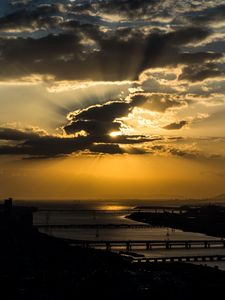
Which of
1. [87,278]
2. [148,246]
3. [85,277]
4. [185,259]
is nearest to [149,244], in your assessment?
[148,246]

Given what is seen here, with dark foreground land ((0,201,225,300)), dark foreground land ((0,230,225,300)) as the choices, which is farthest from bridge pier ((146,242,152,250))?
dark foreground land ((0,230,225,300))

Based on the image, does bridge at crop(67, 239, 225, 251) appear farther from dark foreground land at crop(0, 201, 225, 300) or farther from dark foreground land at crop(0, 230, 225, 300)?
dark foreground land at crop(0, 230, 225, 300)

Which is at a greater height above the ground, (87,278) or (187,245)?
(187,245)

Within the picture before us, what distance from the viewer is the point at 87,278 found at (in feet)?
138

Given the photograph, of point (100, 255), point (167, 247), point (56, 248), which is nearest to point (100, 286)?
point (100, 255)

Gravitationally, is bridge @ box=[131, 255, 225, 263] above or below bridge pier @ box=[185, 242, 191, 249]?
below

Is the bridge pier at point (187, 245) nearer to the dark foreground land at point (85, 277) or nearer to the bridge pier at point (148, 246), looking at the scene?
the bridge pier at point (148, 246)

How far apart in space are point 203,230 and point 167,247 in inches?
1756

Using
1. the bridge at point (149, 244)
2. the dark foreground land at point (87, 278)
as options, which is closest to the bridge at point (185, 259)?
the dark foreground land at point (87, 278)

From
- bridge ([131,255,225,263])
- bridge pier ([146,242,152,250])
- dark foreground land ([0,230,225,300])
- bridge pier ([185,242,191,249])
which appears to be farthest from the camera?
bridge pier ([185,242,191,249])

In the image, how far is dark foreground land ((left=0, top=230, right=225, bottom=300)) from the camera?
3816 cm

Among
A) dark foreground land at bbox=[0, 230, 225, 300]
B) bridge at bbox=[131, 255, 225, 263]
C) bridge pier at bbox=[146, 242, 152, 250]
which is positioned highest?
bridge pier at bbox=[146, 242, 152, 250]

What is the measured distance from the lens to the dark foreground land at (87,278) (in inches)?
1502

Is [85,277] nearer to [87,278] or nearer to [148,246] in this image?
[87,278]
